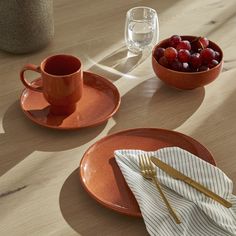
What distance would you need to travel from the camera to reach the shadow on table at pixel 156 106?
1.01 m

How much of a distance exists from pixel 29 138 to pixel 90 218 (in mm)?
220

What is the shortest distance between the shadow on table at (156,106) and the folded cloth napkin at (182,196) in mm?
122

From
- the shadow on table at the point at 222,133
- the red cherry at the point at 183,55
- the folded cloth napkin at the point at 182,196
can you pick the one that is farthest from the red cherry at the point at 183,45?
the folded cloth napkin at the point at 182,196

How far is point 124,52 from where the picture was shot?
1209mm

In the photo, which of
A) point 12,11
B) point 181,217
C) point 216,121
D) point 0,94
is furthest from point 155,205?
point 12,11

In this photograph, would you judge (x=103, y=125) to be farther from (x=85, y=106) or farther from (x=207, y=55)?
(x=207, y=55)

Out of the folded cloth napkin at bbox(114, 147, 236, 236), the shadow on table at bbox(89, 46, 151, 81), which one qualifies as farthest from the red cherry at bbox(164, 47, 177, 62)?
the folded cloth napkin at bbox(114, 147, 236, 236)

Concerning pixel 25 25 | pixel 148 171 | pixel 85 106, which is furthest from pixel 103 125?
pixel 25 25

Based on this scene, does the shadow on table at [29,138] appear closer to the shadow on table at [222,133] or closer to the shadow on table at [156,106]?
the shadow on table at [156,106]

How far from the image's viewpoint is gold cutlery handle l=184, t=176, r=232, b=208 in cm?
80

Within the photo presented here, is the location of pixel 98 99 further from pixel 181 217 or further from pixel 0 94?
pixel 181 217

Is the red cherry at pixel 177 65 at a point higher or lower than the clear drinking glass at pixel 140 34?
higher

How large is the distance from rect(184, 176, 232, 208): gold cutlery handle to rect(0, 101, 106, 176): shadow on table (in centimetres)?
22

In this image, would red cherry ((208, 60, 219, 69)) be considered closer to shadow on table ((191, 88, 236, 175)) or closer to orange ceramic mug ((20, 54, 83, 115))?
shadow on table ((191, 88, 236, 175))
